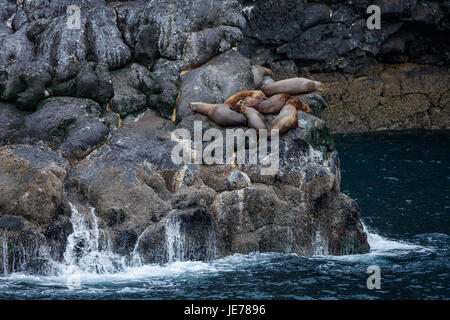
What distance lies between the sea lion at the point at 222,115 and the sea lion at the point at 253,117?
0.08m

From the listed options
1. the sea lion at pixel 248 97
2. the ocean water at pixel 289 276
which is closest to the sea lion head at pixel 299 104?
the sea lion at pixel 248 97

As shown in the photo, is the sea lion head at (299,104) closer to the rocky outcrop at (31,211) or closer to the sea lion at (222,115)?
the sea lion at (222,115)

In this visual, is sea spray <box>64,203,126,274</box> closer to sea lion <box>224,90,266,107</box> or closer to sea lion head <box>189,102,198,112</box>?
sea lion head <box>189,102,198,112</box>

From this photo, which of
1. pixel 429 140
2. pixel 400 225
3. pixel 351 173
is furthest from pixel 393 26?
pixel 400 225

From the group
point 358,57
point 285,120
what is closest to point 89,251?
point 285,120

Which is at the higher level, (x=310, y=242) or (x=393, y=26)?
(x=393, y=26)

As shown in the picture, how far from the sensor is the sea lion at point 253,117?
31.8ft

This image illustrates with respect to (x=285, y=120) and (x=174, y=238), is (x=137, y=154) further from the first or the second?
(x=285, y=120)

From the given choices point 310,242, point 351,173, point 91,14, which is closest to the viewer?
point 310,242

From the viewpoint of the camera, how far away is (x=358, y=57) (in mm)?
20578

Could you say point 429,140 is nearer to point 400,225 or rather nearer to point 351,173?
point 351,173
